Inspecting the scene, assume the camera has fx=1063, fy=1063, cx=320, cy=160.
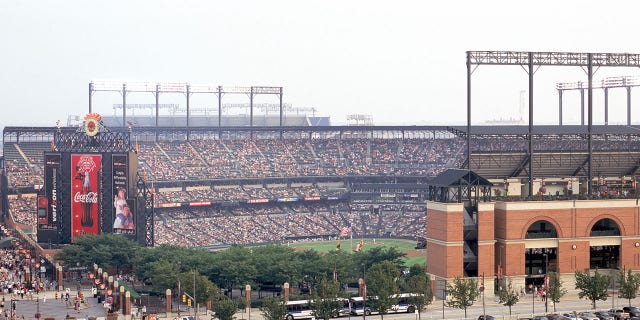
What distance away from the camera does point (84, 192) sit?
10525cm

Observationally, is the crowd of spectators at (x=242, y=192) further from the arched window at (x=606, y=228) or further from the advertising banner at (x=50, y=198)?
the arched window at (x=606, y=228)

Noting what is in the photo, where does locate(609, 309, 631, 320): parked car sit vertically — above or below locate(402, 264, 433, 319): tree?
below

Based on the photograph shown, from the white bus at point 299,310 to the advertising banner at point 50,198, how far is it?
34915 mm

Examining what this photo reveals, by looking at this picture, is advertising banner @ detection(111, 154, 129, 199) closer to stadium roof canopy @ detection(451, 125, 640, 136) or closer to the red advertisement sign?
the red advertisement sign

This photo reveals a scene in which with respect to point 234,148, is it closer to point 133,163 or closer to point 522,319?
point 133,163

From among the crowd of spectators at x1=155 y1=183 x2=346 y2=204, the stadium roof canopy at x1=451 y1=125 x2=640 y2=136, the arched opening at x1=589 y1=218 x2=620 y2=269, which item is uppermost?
the stadium roof canopy at x1=451 y1=125 x2=640 y2=136

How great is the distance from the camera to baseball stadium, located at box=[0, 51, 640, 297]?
3570 inches

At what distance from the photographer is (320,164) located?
16462 centimetres

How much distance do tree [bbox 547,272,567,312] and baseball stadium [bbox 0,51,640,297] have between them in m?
4.76

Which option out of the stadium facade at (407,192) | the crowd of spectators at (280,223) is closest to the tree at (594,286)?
the stadium facade at (407,192)

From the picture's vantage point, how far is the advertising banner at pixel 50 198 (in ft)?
348

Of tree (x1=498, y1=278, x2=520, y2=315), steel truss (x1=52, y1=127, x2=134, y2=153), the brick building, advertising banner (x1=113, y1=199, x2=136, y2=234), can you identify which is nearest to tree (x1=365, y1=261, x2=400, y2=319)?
the brick building

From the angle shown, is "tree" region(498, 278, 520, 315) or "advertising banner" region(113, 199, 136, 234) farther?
"advertising banner" region(113, 199, 136, 234)

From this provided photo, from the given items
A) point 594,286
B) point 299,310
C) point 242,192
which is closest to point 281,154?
point 242,192
